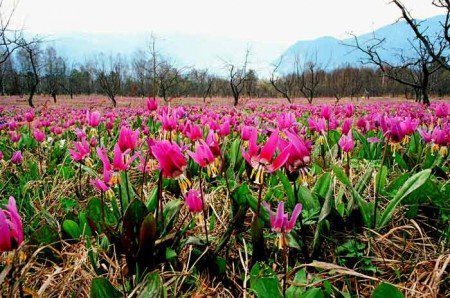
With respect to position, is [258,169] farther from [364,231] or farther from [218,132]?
[218,132]

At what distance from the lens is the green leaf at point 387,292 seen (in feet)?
3.28

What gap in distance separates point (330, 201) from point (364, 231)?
0.29 meters

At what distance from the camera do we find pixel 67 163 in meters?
3.56

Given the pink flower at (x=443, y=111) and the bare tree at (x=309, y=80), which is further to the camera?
the bare tree at (x=309, y=80)

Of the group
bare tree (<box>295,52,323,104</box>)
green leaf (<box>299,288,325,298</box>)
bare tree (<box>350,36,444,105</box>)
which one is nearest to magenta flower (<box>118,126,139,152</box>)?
green leaf (<box>299,288,325,298</box>)

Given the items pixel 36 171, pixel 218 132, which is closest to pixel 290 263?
pixel 218 132

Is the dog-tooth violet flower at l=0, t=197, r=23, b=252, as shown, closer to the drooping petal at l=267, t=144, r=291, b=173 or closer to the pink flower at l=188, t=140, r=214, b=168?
the pink flower at l=188, t=140, r=214, b=168

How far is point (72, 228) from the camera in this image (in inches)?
69.1

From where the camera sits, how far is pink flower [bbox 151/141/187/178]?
4.24ft

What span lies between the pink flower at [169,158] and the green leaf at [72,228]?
0.71 m

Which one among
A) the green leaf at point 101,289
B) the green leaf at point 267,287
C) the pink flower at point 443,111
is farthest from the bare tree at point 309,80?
the green leaf at point 101,289

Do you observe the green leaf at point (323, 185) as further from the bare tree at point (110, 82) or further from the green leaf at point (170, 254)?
the bare tree at point (110, 82)

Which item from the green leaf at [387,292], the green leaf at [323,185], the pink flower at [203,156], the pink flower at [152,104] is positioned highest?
the pink flower at [152,104]

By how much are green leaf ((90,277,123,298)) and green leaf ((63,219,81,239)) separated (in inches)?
28.6
